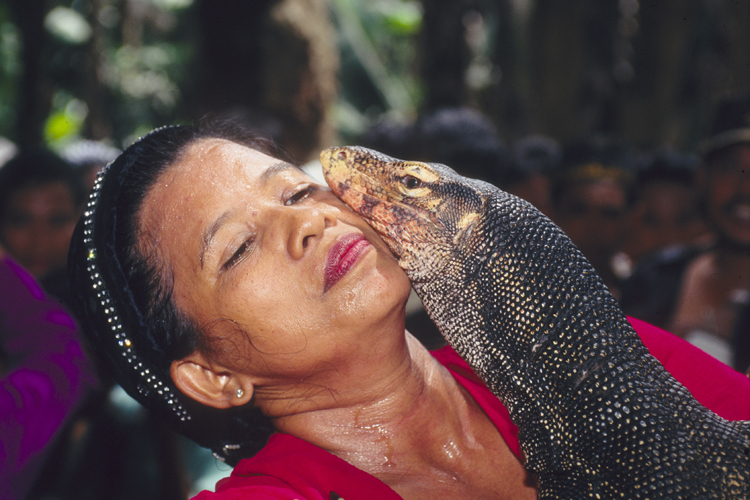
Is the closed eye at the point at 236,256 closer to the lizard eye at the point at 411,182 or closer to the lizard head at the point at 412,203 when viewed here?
the lizard head at the point at 412,203

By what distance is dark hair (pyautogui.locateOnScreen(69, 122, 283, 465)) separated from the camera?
1.63m

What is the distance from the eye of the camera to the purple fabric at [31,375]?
6.61 feet

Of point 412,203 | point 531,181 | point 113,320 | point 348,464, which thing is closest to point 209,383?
point 113,320

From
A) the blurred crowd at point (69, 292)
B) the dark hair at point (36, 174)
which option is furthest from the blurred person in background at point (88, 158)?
the dark hair at point (36, 174)

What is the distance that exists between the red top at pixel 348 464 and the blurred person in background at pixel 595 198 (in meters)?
2.70

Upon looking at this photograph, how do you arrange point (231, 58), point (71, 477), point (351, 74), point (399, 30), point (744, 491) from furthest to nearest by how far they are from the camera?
point (399, 30), point (351, 74), point (231, 58), point (71, 477), point (744, 491)

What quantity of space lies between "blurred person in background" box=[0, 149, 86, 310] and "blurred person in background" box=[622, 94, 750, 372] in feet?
12.3

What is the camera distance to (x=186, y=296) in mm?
1614

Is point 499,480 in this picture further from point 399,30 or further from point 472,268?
point 399,30

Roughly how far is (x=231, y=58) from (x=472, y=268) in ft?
17.6

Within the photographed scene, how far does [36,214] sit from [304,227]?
3085 mm

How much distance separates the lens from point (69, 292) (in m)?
1.99

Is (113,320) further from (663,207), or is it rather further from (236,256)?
(663,207)

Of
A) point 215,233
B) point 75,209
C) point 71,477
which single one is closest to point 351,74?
point 75,209
